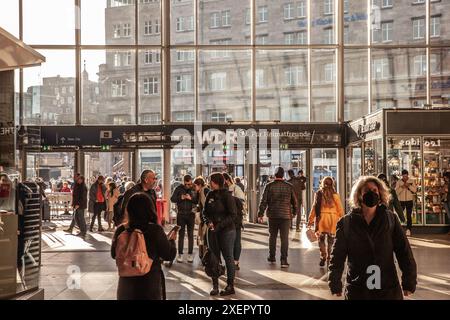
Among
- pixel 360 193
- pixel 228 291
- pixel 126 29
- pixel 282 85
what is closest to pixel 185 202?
pixel 228 291

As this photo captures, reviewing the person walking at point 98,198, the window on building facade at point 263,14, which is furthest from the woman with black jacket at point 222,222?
the window on building facade at point 263,14

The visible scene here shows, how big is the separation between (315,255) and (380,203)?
7.74 metres

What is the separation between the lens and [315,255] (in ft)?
40.1

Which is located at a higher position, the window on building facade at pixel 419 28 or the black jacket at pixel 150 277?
the window on building facade at pixel 419 28

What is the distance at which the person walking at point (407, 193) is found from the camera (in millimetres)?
15812

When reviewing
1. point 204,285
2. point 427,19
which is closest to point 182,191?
point 204,285

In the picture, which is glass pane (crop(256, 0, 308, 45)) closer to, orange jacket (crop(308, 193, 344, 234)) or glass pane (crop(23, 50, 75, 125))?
glass pane (crop(23, 50, 75, 125))

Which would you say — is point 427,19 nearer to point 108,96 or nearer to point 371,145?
point 371,145

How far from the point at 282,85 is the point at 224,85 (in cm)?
190

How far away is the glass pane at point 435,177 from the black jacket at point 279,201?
679cm

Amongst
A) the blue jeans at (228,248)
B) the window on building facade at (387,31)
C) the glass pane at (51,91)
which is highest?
the window on building facade at (387,31)

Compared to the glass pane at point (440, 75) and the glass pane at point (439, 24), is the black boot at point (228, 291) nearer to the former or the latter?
Result: the glass pane at point (440, 75)

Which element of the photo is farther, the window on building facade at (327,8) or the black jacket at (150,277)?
the window on building facade at (327,8)

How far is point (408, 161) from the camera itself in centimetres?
1645
